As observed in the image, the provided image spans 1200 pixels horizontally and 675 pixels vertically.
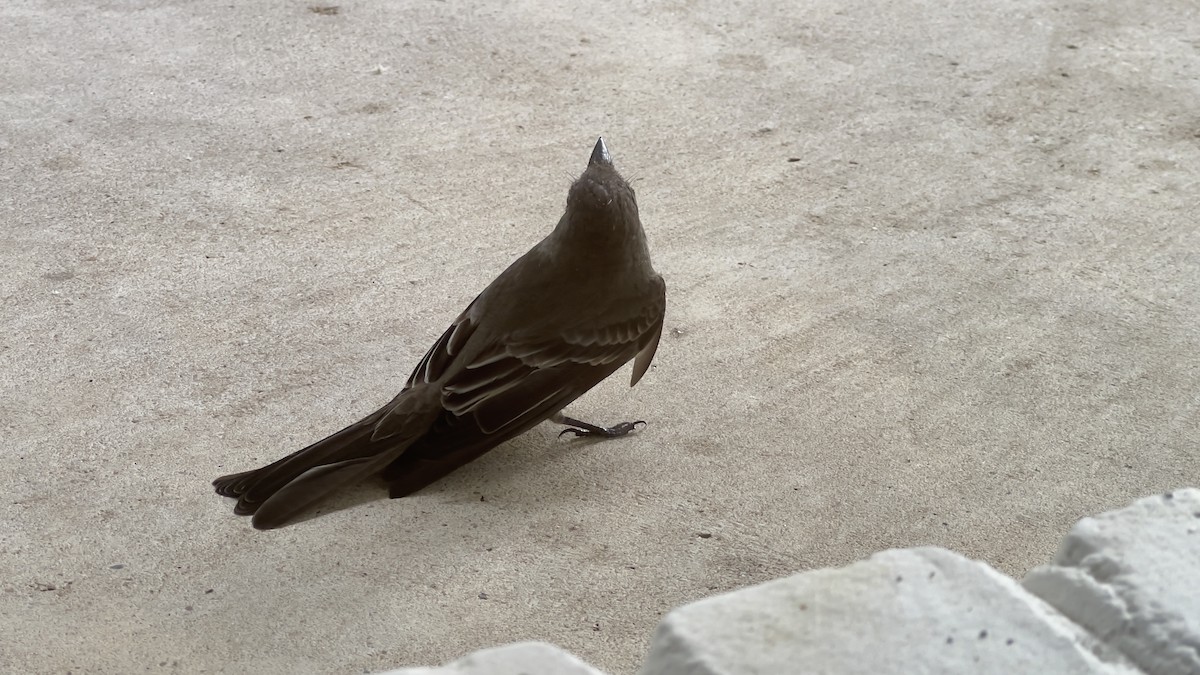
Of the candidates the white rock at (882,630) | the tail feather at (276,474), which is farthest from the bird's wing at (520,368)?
the white rock at (882,630)

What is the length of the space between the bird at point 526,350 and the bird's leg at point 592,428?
6.8 inches

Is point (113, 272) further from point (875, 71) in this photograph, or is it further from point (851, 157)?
point (875, 71)

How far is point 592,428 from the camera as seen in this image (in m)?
3.43

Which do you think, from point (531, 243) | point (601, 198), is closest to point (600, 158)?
point (601, 198)

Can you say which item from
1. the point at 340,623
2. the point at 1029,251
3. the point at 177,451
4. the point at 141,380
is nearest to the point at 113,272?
the point at 141,380

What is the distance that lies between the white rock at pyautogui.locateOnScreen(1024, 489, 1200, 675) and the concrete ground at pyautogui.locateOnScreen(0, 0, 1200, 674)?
1128 mm

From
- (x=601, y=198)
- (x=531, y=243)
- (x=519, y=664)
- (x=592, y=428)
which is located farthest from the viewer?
(x=531, y=243)

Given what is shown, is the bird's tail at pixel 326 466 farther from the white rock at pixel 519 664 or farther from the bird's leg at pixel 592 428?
the white rock at pixel 519 664

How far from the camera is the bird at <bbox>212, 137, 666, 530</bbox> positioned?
3.09m

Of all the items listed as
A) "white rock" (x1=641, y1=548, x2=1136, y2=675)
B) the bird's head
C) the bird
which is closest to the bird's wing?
the bird

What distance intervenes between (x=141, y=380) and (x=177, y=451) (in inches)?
14.6

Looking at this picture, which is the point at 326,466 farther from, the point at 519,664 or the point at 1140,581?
the point at 1140,581

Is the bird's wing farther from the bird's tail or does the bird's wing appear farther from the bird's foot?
the bird's foot

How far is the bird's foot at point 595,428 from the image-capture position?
342 centimetres
